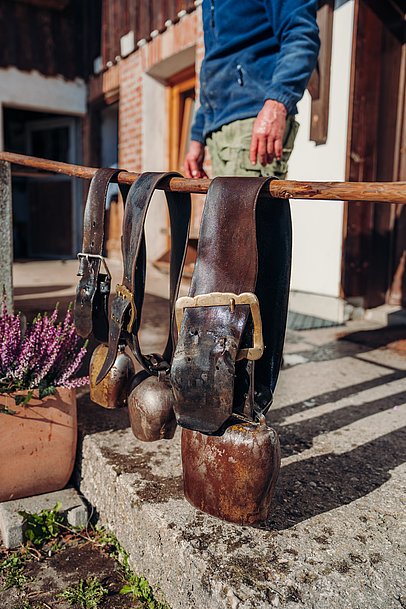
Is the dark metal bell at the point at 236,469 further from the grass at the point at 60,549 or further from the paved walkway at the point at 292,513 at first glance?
the grass at the point at 60,549

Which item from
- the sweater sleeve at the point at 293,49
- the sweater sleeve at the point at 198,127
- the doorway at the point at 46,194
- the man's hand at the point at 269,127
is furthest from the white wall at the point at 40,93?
the man's hand at the point at 269,127

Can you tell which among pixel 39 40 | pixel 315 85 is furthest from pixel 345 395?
pixel 39 40

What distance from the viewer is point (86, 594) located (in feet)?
4.90

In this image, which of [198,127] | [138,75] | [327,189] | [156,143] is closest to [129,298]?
[327,189]

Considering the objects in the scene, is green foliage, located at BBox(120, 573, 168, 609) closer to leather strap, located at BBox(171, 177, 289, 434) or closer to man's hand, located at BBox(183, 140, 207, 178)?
leather strap, located at BBox(171, 177, 289, 434)

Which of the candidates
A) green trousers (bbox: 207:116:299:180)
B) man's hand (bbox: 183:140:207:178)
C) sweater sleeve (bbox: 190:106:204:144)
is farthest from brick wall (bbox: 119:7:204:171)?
green trousers (bbox: 207:116:299:180)

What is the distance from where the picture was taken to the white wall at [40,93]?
25.8ft

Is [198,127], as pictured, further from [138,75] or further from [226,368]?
[138,75]

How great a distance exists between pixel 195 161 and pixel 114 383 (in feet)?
3.93

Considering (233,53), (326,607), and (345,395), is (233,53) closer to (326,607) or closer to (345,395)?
(345,395)

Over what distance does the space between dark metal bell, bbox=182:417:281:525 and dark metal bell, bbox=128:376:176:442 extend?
140mm

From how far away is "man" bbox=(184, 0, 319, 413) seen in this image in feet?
6.07

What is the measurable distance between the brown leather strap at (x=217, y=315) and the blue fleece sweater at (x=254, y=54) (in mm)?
797

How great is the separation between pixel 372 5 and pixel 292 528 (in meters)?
3.75
